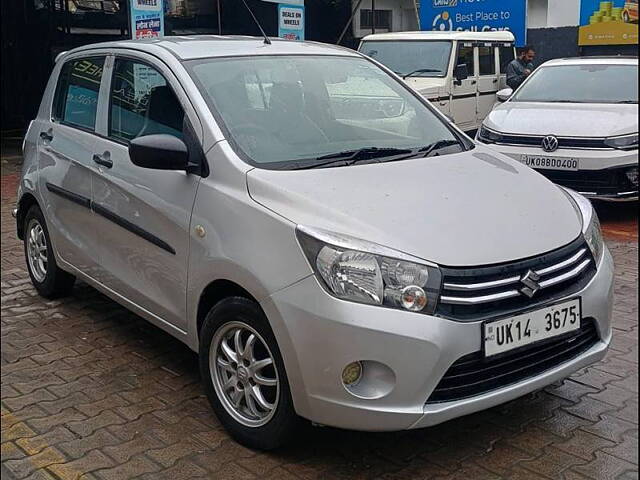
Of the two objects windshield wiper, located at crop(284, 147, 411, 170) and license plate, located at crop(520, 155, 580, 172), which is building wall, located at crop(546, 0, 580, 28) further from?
windshield wiper, located at crop(284, 147, 411, 170)

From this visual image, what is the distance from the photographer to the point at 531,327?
3105 mm

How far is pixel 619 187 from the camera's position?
7.48 m

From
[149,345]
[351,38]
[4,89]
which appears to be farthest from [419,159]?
[351,38]

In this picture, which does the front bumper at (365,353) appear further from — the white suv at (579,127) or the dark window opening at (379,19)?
the dark window opening at (379,19)

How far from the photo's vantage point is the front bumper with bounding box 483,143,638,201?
291 inches

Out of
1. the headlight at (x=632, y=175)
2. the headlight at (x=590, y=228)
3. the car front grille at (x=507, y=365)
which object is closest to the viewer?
the car front grille at (x=507, y=365)

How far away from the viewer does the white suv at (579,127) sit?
24.5 ft

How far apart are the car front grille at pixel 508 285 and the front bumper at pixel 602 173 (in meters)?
4.44

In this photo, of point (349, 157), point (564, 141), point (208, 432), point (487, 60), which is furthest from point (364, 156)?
point (487, 60)

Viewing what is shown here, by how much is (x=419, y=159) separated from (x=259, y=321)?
1.24m


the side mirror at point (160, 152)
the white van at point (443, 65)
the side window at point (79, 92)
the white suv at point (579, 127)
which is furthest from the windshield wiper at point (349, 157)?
the white van at point (443, 65)

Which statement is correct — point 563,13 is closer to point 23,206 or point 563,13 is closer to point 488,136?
point 488,136

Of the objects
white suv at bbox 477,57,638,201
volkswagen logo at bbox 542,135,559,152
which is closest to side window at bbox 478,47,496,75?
white suv at bbox 477,57,638,201

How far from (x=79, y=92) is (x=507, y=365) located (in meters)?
3.33
